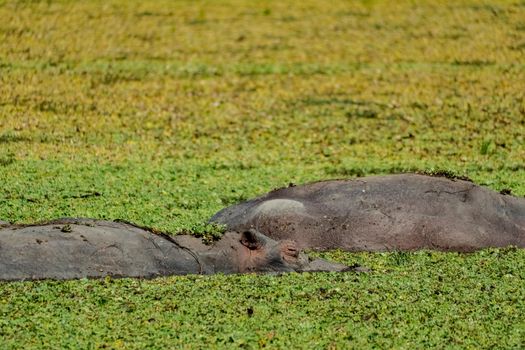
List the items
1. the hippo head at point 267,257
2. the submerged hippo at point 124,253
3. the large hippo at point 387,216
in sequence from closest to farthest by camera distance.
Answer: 1. the submerged hippo at point 124,253
2. the hippo head at point 267,257
3. the large hippo at point 387,216

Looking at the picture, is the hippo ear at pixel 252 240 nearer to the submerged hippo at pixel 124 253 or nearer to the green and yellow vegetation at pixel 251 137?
the submerged hippo at pixel 124 253

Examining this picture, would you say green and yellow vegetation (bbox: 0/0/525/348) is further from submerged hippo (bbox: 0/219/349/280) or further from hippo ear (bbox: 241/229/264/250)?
hippo ear (bbox: 241/229/264/250)

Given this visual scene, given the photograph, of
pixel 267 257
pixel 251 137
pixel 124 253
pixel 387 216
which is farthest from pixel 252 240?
pixel 251 137

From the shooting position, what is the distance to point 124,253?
7117 millimetres

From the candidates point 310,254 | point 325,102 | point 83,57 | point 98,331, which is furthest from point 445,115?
point 98,331

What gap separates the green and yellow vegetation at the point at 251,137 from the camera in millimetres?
6426

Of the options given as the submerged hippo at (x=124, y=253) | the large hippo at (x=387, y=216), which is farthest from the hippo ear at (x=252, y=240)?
the large hippo at (x=387, y=216)

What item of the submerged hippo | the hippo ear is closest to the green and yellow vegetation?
the submerged hippo

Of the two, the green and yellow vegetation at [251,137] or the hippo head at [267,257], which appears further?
the hippo head at [267,257]

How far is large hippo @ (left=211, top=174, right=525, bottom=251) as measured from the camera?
811 centimetres

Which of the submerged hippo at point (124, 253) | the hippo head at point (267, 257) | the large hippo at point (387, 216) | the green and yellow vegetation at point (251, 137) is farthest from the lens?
the large hippo at point (387, 216)

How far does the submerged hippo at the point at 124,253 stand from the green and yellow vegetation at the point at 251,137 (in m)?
0.13

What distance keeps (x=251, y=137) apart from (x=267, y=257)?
4989 millimetres

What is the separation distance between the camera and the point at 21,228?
7113 millimetres
